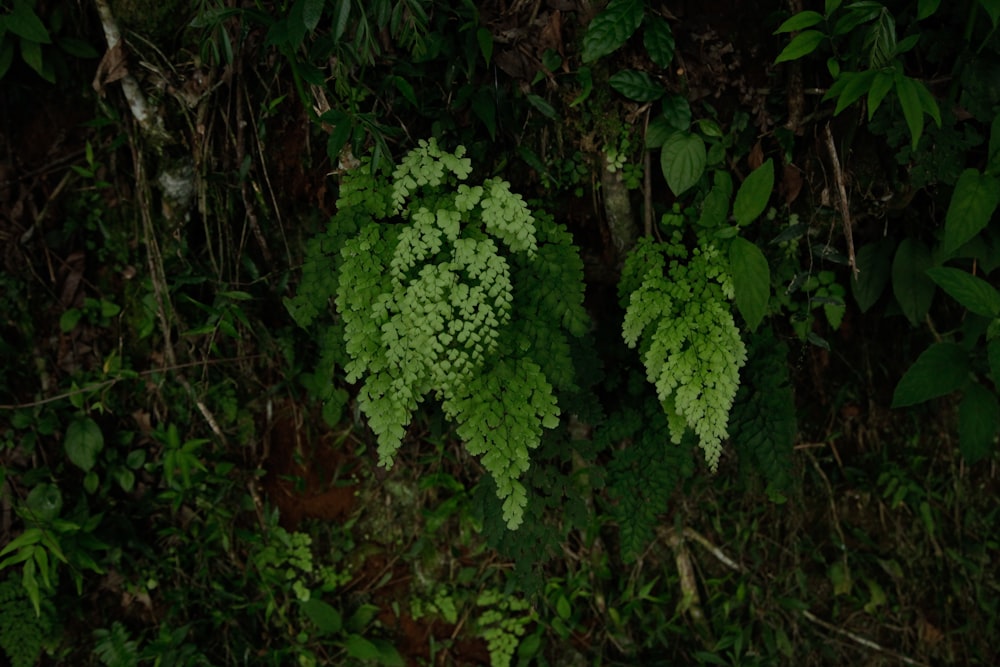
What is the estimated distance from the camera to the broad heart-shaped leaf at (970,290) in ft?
8.06

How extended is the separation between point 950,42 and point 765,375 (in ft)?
4.34

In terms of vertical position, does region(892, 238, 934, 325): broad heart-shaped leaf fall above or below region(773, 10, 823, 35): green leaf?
below

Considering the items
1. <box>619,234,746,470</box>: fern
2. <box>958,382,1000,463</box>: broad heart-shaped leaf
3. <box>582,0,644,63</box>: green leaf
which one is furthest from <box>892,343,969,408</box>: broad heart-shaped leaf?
<box>582,0,644,63</box>: green leaf

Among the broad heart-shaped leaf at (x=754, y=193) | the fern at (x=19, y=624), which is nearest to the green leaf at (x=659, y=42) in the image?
the broad heart-shaped leaf at (x=754, y=193)

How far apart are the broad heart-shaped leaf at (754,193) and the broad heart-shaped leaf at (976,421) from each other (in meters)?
1.17

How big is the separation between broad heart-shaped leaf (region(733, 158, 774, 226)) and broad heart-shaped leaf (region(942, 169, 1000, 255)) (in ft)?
1.88

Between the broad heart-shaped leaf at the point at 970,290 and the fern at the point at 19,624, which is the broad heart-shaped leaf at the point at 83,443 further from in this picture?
the broad heart-shaped leaf at the point at 970,290

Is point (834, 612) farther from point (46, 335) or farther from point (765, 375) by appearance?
point (46, 335)

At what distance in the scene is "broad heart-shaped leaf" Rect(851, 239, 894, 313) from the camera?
2.98 m

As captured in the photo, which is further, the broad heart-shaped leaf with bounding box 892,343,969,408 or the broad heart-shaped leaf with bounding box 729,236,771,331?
the broad heart-shaped leaf with bounding box 892,343,969,408

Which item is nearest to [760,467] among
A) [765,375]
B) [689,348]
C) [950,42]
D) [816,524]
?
[765,375]

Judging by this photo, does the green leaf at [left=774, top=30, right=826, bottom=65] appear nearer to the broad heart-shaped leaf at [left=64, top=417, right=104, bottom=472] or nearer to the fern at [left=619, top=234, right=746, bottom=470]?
the fern at [left=619, top=234, right=746, bottom=470]

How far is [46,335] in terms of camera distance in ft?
10.5

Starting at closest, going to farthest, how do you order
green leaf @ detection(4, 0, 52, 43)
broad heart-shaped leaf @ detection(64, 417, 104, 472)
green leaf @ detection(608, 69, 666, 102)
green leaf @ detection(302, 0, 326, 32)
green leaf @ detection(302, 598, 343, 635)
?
green leaf @ detection(302, 0, 326, 32) → green leaf @ detection(608, 69, 666, 102) → green leaf @ detection(4, 0, 52, 43) → broad heart-shaped leaf @ detection(64, 417, 104, 472) → green leaf @ detection(302, 598, 343, 635)
